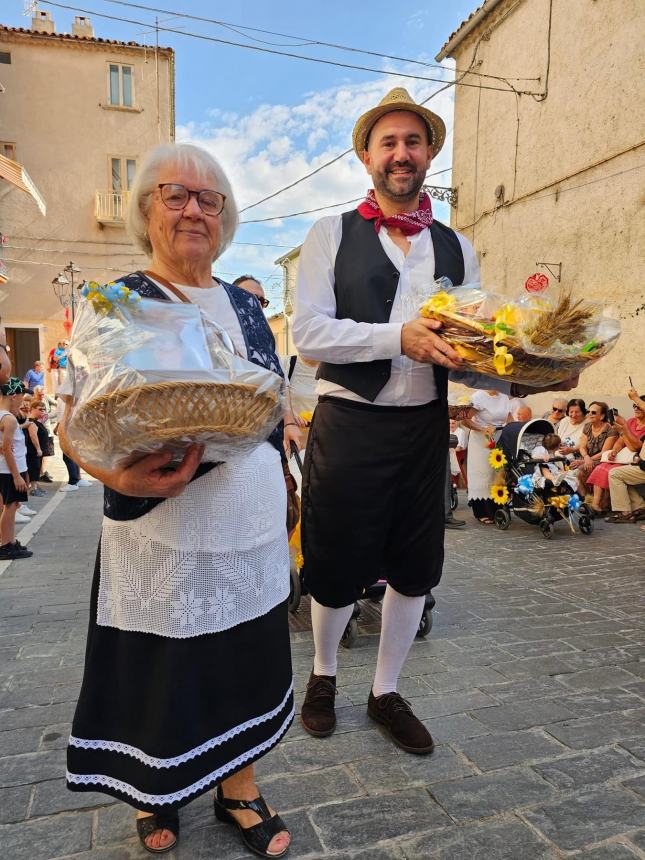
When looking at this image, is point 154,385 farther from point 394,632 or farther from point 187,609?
point 394,632

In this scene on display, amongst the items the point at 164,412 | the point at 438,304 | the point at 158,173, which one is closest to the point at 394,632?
the point at 438,304

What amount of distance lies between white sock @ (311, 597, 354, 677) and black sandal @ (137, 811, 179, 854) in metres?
0.89

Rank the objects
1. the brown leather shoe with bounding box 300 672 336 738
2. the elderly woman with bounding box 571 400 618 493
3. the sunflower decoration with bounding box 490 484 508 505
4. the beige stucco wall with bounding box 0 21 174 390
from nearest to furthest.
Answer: the brown leather shoe with bounding box 300 672 336 738 → the sunflower decoration with bounding box 490 484 508 505 → the elderly woman with bounding box 571 400 618 493 → the beige stucco wall with bounding box 0 21 174 390

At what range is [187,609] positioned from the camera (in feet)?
5.34

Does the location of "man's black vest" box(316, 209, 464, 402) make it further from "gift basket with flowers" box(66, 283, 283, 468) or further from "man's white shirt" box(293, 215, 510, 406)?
"gift basket with flowers" box(66, 283, 283, 468)

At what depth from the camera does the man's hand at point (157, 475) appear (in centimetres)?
138

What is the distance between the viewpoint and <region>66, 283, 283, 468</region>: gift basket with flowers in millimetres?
1235

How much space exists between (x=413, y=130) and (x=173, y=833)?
260 cm

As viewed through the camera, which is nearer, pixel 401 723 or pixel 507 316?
pixel 507 316

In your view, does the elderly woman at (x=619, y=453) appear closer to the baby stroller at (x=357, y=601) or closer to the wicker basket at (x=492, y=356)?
the baby stroller at (x=357, y=601)

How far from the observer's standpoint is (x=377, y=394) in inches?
89.1

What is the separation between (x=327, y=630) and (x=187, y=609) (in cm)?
108

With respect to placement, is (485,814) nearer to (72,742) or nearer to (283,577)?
(283,577)

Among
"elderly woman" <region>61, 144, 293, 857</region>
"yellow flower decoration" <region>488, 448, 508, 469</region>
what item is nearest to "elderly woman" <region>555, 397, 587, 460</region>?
"yellow flower decoration" <region>488, 448, 508, 469</region>
